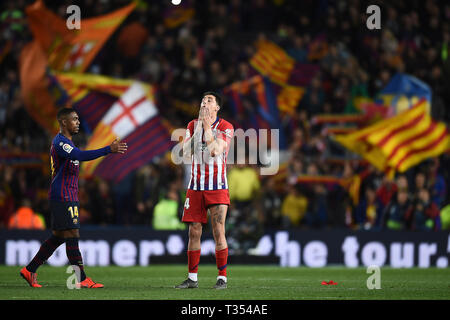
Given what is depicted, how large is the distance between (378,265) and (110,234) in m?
5.24

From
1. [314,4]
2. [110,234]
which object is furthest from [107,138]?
[314,4]

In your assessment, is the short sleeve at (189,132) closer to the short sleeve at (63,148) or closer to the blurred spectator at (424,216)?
the short sleeve at (63,148)

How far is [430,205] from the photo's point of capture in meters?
17.9

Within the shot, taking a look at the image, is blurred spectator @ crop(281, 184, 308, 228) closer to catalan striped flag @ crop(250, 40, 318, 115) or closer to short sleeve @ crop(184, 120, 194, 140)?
catalan striped flag @ crop(250, 40, 318, 115)

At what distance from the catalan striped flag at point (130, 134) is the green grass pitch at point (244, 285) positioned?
329 centimetres

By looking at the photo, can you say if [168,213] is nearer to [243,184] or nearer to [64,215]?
[243,184]

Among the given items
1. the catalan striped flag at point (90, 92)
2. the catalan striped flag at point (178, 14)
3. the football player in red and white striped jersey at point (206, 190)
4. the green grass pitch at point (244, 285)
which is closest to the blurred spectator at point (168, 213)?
the catalan striped flag at point (90, 92)

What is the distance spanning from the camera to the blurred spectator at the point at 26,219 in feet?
60.2

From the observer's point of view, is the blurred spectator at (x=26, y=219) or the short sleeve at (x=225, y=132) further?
the blurred spectator at (x=26, y=219)

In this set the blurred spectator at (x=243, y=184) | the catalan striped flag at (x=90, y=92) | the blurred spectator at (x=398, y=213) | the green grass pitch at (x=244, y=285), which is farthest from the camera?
the catalan striped flag at (x=90, y=92)

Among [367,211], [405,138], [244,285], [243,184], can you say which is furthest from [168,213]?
[244,285]

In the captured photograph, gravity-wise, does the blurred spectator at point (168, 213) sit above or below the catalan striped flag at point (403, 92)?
below

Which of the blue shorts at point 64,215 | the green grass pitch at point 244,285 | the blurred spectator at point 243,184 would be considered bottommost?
the green grass pitch at point 244,285

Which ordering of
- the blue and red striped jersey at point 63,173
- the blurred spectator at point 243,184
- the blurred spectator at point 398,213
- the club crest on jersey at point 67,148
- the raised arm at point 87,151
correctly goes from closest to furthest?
the raised arm at point 87,151 → the club crest on jersey at point 67,148 → the blue and red striped jersey at point 63,173 → the blurred spectator at point 243,184 → the blurred spectator at point 398,213
